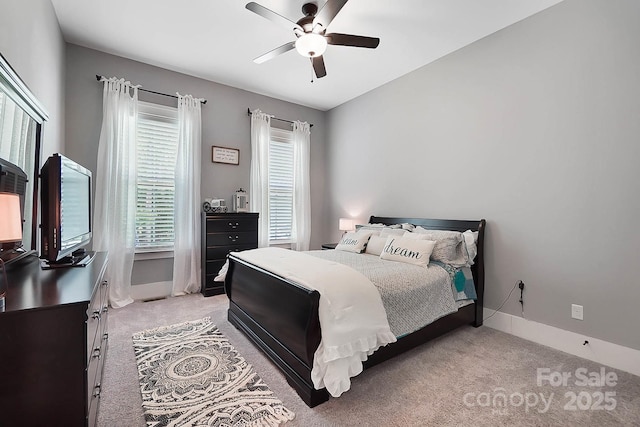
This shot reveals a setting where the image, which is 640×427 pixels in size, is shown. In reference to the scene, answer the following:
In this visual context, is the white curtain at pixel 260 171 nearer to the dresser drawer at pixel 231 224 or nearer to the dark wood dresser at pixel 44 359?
the dresser drawer at pixel 231 224

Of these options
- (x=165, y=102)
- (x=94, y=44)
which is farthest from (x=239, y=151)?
(x=94, y=44)

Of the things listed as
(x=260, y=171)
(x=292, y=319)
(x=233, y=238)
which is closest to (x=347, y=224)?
(x=260, y=171)

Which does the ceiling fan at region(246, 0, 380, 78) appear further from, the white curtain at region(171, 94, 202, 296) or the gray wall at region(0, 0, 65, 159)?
the white curtain at region(171, 94, 202, 296)

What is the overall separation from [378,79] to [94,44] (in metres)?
3.64

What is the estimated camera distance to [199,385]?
1.96 m

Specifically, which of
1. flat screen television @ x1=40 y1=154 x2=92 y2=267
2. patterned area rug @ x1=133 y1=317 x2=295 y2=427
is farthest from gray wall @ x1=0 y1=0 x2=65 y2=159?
patterned area rug @ x1=133 y1=317 x2=295 y2=427

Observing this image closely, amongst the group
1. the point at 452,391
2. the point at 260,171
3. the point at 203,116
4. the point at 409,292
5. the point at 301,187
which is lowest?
the point at 452,391

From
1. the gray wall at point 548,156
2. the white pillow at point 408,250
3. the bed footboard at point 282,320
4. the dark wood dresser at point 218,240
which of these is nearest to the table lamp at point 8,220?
the bed footboard at point 282,320

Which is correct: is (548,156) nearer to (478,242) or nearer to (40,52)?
(478,242)

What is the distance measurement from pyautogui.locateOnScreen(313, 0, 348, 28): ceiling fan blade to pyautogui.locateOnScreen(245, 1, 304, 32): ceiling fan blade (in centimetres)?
19

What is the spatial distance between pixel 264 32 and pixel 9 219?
2.89m

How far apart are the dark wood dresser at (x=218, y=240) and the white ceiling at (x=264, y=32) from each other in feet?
6.77

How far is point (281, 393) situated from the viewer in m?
1.91

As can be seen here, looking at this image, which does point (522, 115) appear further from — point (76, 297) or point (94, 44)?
point (94, 44)
